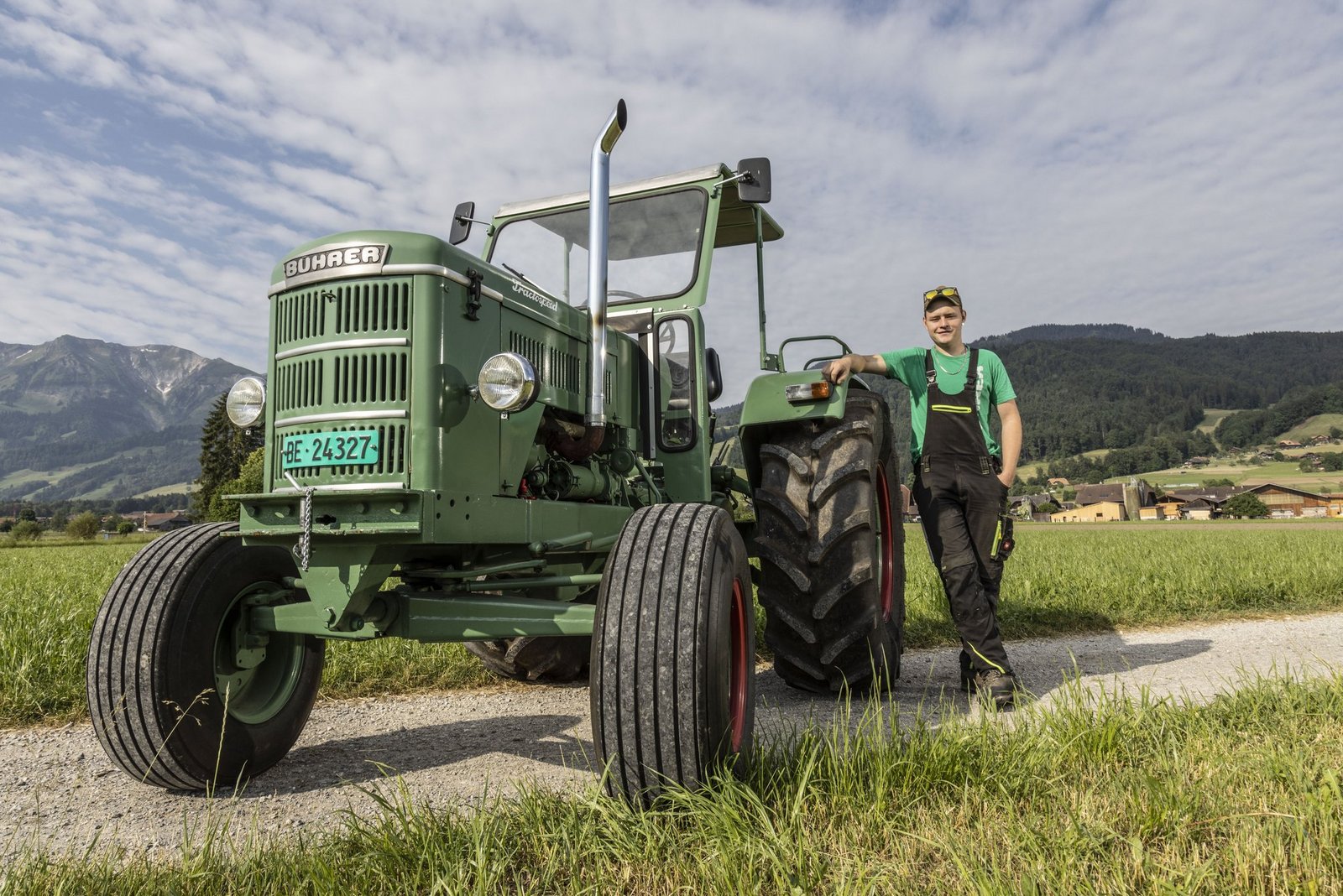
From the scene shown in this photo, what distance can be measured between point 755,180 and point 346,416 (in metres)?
2.27

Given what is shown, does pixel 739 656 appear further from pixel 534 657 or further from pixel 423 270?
pixel 534 657

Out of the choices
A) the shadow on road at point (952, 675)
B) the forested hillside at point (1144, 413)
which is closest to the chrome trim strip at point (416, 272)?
the shadow on road at point (952, 675)

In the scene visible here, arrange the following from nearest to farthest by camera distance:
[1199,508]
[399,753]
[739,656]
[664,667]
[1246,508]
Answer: [664,667] → [739,656] → [399,753] → [1246,508] → [1199,508]

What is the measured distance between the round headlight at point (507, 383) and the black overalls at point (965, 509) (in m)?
2.49

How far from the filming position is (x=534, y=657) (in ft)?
15.6

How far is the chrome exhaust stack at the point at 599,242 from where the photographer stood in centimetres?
310

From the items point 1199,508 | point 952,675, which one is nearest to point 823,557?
point 952,675

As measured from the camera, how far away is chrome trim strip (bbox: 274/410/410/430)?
9.13 feet

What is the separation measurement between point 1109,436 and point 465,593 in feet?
510

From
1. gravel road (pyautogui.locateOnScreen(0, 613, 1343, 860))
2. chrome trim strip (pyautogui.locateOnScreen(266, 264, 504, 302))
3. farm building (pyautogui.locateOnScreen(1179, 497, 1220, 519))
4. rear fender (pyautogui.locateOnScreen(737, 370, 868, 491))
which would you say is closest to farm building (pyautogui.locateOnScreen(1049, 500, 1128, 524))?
farm building (pyautogui.locateOnScreen(1179, 497, 1220, 519))

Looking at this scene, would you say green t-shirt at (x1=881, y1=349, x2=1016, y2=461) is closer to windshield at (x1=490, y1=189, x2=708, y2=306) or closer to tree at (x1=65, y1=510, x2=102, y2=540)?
windshield at (x1=490, y1=189, x2=708, y2=306)

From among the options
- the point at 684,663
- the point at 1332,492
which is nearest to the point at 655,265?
the point at 684,663

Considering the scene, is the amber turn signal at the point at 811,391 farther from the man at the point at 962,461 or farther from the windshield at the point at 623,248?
the windshield at the point at 623,248

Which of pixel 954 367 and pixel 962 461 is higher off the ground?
pixel 954 367
